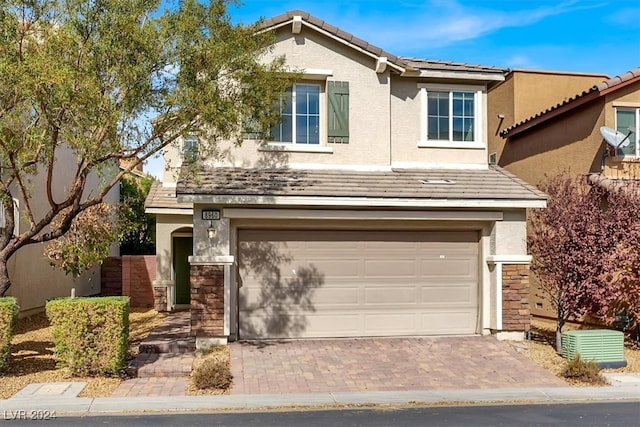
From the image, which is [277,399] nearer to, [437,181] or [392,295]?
[392,295]

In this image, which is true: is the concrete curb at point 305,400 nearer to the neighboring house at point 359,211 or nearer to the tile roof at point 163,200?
the neighboring house at point 359,211

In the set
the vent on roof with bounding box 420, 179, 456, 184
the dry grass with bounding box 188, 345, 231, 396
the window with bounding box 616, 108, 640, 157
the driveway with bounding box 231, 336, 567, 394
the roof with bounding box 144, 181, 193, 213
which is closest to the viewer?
the driveway with bounding box 231, 336, 567, 394

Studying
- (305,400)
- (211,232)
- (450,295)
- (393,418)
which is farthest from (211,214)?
(393,418)

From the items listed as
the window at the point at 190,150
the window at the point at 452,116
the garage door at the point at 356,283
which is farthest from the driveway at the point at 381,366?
the window at the point at 452,116

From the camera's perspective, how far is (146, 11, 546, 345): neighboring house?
11617 mm

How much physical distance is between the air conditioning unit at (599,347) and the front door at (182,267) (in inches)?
408

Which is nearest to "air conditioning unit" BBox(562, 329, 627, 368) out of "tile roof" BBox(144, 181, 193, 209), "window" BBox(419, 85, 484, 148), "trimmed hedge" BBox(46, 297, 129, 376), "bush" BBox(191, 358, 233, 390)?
"window" BBox(419, 85, 484, 148)

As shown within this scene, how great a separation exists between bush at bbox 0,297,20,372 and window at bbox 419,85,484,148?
9.00 meters

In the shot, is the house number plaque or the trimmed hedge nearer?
the trimmed hedge

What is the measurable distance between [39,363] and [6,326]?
134cm

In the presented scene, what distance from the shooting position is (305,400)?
8.65 metres

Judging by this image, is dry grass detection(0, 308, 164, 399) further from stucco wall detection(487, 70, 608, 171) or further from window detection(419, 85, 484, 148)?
stucco wall detection(487, 70, 608, 171)

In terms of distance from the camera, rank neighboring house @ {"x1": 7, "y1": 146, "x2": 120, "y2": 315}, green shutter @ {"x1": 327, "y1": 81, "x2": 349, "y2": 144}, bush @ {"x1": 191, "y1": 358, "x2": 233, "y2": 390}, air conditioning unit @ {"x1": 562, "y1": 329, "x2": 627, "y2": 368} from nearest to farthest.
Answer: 1. bush @ {"x1": 191, "y1": 358, "x2": 233, "y2": 390}
2. air conditioning unit @ {"x1": 562, "y1": 329, "x2": 627, "y2": 368}
3. green shutter @ {"x1": 327, "y1": 81, "x2": 349, "y2": 144}
4. neighboring house @ {"x1": 7, "y1": 146, "x2": 120, "y2": 315}

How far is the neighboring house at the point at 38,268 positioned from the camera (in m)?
15.0
